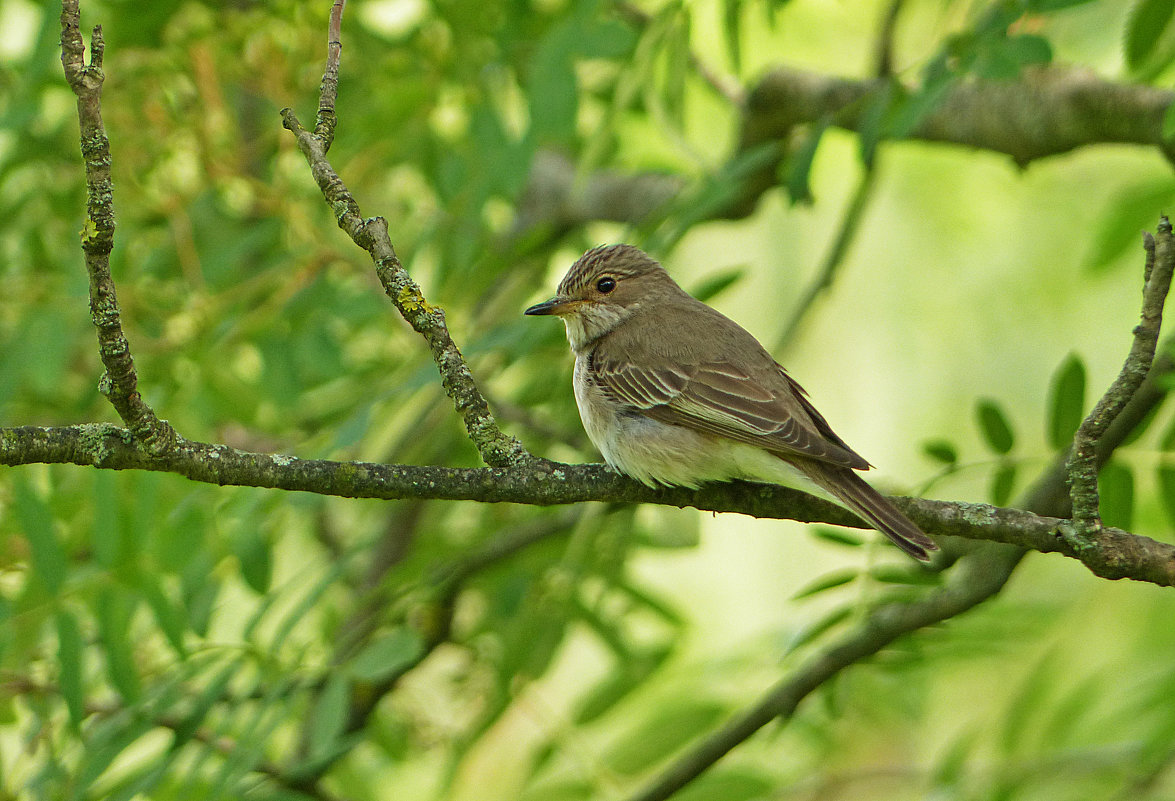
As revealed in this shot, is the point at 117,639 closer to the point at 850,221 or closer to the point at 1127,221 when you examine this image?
the point at 850,221

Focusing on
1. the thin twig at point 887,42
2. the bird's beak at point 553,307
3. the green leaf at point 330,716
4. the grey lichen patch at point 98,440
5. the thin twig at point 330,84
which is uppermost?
the thin twig at point 887,42

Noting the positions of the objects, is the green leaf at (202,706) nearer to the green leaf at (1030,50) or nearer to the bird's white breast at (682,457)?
the bird's white breast at (682,457)

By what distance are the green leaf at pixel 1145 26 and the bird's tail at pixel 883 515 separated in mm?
1741

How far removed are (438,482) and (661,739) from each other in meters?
2.30

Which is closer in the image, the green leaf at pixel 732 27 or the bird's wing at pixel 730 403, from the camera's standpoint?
the bird's wing at pixel 730 403

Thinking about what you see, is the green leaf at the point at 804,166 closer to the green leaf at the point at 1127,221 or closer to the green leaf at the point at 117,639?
the green leaf at the point at 1127,221

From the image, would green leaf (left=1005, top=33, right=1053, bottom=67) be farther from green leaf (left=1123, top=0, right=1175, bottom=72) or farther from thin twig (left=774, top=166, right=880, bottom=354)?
thin twig (left=774, top=166, right=880, bottom=354)

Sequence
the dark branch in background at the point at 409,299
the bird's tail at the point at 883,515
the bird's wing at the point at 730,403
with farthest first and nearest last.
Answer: the bird's wing at the point at 730,403, the bird's tail at the point at 883,515, the dark branch in background at the point at 409,299

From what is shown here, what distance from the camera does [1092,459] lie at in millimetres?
2717

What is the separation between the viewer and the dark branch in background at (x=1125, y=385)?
2436mm

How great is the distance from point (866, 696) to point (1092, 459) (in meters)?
2.94

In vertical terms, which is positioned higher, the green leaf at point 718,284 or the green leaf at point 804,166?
the green leaf at point 804,166

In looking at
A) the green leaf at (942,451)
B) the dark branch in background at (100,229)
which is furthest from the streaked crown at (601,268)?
the dark branch in background at (100,229)

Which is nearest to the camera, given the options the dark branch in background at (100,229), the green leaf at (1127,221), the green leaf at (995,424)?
the dark branch in background at (100,229)
